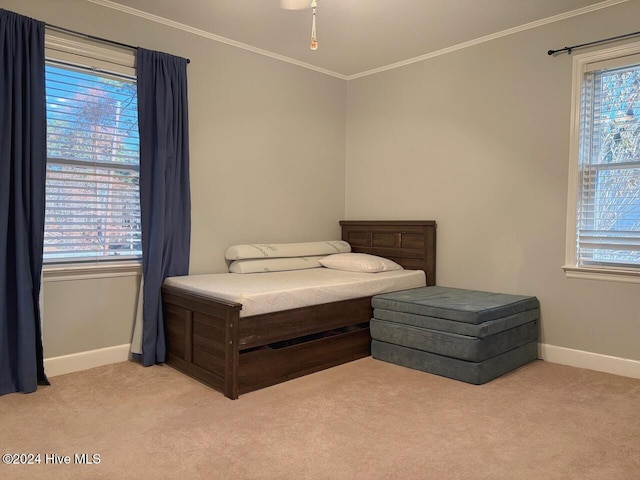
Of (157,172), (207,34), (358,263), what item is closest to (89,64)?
(157,172)

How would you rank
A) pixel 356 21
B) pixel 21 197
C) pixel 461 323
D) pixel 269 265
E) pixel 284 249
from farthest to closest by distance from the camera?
pixel 284 249
pixel 269 265
pixel 356 21
pixel 461 323
pixel 21 197

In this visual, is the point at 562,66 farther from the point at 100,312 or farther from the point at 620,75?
the point at 100,312

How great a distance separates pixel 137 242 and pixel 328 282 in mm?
1369

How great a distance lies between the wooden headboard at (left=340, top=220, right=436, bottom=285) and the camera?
4.05 metres

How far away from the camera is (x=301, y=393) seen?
8.98 feet

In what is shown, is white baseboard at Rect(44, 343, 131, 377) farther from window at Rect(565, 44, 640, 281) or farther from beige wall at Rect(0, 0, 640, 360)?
window at Rect(565, 44, 640, 281)

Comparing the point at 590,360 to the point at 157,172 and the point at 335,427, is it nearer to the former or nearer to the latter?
the point at 335,427

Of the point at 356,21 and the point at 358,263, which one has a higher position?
the point at 356,21

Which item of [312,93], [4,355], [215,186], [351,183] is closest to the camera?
[4,355]

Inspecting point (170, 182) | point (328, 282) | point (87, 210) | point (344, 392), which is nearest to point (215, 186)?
point (170, 182)

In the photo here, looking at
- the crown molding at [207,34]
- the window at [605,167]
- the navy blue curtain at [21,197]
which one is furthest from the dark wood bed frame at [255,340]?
the crown molding at [207,34]

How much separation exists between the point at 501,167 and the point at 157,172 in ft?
8.26

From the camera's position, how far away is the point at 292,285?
10.1 ft

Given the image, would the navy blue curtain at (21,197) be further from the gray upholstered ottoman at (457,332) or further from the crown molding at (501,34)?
the crown molding at (501,34)
